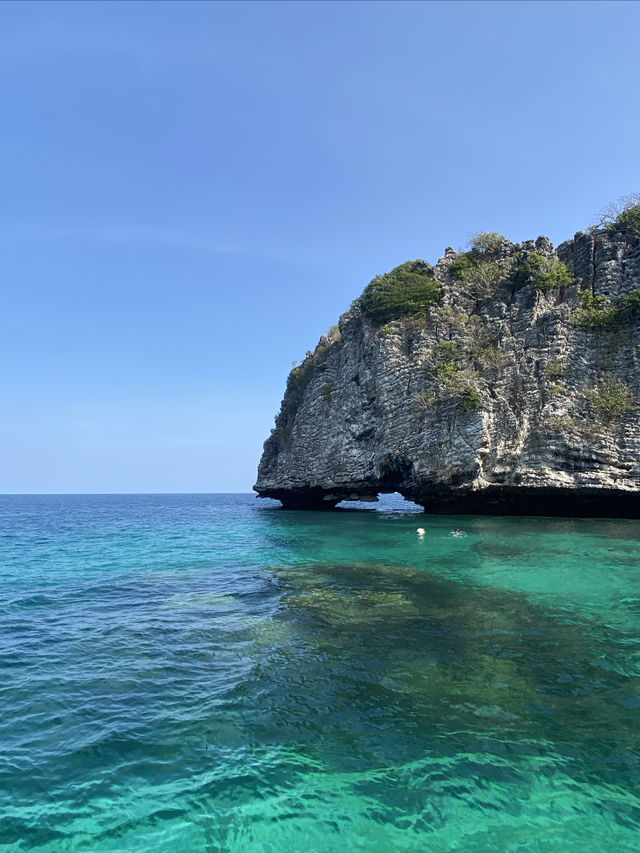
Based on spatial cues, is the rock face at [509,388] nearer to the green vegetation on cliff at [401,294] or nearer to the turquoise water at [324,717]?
the green vegetation on cliff at [401,294]

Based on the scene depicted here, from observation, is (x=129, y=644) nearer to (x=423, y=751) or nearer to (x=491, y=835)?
(x=423, y=751)

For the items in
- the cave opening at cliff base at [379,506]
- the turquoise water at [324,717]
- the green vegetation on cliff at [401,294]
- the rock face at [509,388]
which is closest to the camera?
the turquoise water at [324,717]

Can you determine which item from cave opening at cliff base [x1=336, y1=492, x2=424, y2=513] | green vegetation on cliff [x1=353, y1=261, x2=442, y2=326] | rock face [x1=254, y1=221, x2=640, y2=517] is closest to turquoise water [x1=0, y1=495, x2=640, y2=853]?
rock face [x1=254, y1=221, x2=640, y2=517]

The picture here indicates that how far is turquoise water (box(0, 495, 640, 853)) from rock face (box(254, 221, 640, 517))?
18049 millimetres

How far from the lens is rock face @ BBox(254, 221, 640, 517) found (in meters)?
31.6

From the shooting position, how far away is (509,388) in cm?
3500

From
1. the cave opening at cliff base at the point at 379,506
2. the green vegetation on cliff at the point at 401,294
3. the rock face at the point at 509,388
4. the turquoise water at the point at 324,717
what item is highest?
the green vegetation on cliff at the point at 401,294

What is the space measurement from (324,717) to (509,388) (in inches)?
1263

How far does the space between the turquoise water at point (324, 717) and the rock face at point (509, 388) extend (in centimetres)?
1805

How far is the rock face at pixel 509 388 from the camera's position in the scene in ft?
104

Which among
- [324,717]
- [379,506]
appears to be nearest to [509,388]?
[324,717]

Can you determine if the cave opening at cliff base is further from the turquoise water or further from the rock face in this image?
the turquoise water

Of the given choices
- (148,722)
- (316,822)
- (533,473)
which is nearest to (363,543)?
(533,473)

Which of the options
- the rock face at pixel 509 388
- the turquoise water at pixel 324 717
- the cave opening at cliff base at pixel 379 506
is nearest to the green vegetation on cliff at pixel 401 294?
the rock face at pixel 509 388
